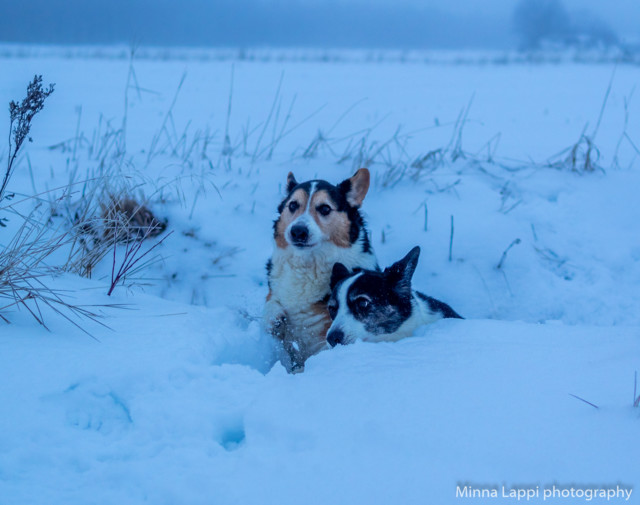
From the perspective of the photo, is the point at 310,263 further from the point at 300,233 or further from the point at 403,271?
the point at 403,271

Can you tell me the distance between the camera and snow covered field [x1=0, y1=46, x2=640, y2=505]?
1935 millimetres

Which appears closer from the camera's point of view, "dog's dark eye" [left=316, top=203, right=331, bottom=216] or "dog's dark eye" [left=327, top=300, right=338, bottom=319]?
"dog's dark eye" [left=327, top=300, right=338, bottom=319]

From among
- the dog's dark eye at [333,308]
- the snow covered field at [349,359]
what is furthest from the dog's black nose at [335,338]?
the snow covered field at [349,359]

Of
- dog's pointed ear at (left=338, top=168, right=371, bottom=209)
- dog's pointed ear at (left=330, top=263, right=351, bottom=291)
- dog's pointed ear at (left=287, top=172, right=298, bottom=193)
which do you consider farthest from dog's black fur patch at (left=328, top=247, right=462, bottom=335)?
dog's pointed ear at (left=287, top=172, right=298, bottom=193)

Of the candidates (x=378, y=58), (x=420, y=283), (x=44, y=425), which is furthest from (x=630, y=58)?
(x=44, y=425)

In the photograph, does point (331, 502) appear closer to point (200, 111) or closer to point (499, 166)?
point (499, 166)

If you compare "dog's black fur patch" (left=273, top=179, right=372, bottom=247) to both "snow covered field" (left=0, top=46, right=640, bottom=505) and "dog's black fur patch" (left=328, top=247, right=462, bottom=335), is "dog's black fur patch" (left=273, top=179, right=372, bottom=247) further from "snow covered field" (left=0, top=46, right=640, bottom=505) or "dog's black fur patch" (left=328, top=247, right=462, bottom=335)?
"snow covered field" (left=0, top=46, right=640, bottom=505)

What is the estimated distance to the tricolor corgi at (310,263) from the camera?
4375mm

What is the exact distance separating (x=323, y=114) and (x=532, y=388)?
10049 mm

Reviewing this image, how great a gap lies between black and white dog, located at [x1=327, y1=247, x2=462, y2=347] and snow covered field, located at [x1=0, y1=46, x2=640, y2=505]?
41 cm

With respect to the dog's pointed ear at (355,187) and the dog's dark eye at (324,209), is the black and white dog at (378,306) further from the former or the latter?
the dog's pointed ear at (355,187)

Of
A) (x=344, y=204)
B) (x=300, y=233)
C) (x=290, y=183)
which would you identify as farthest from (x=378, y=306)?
(x=290, y=183)

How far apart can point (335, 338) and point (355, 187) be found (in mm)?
1571

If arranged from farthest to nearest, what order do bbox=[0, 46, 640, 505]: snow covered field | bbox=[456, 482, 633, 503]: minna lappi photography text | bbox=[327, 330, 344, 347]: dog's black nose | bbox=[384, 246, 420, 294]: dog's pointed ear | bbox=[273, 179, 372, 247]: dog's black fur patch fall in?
bbox=[273, 179, 372, 247]: dog's black fur patch < bbox=[384, 246, 420, 294]: dog's pointed ear < bbox=[327, 330, 344, 347]: dog's black nose < bbox=[0, 46, 640, 505]: snow covered field < bbox=[456, 482, 633, 503]: minna lappi photography text
